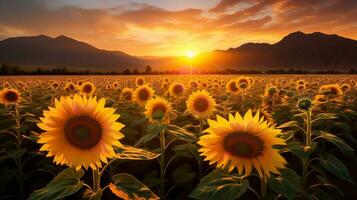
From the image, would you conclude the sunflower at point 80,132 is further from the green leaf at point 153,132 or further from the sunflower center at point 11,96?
the sunflower center at point 11,96

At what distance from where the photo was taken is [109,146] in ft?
9.16

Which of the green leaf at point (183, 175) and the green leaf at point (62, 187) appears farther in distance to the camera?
the green leaf at point (183, 175)

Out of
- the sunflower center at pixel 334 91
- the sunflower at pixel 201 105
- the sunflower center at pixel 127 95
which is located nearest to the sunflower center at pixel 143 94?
the sunflower center at pixel 127 95

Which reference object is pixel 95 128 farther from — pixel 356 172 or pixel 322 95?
pixel 322 95

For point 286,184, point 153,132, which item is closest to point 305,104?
point 286,184

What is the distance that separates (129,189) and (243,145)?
94cm

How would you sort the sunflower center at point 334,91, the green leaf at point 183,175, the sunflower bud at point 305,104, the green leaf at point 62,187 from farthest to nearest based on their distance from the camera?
1. the sunflower center at point 334,91
2. the green leaf at point 183,175
3. the sunflower bud at point 305,104
4. the green leaf at point 62,187

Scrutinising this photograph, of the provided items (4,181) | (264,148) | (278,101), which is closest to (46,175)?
(4,181)

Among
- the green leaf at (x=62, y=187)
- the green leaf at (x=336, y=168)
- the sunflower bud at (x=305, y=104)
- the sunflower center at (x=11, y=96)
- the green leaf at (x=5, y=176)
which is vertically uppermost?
the sunflower bud at (x=305, y=104)

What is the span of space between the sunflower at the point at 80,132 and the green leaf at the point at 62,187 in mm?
90

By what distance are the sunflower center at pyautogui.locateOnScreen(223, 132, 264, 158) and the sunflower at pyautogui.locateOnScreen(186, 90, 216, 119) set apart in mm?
3673

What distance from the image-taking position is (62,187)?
2.56m

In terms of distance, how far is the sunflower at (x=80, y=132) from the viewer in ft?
9.19

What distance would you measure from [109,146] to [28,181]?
12.5ft
